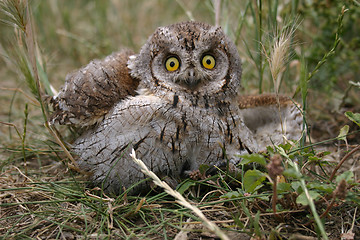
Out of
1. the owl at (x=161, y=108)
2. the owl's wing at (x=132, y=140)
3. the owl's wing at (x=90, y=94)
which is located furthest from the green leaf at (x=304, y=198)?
the owl's wing at (x=90, y=94)

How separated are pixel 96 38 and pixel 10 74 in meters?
1.18

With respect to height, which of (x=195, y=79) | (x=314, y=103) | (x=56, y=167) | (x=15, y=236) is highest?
(x=195, y=79)

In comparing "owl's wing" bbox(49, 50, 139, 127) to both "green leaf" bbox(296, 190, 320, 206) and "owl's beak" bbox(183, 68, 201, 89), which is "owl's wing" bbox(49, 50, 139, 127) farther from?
"green leaf" bbox(296, 190, 320, 206)

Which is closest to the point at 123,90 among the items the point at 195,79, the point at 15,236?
the point at 195,79

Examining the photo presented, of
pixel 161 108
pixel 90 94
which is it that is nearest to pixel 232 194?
pixel 161 108

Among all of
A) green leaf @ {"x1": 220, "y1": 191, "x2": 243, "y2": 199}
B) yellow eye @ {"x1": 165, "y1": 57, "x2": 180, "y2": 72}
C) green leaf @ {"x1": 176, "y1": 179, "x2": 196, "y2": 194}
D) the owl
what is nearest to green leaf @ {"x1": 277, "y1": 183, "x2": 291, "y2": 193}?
green leaf @ {"x1": 220, "y1": 191, "x2": 243, "y2": 199}

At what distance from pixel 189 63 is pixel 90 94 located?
2.11 ft

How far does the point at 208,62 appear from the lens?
2047 mm

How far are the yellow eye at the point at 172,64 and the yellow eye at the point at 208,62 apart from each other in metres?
0.17

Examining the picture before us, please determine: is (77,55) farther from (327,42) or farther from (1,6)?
(327,42)

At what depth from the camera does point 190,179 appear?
2.03 meters

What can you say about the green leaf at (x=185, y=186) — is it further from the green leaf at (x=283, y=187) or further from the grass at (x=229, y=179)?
the green leaf at (x=283, y=187)

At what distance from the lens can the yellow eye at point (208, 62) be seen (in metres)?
2.04

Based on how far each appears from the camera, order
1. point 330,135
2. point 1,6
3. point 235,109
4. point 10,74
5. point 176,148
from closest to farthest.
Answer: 1. point 1,6
2. point 176,148
3. point 235,109
4. point 330,135
5. point 10,74
